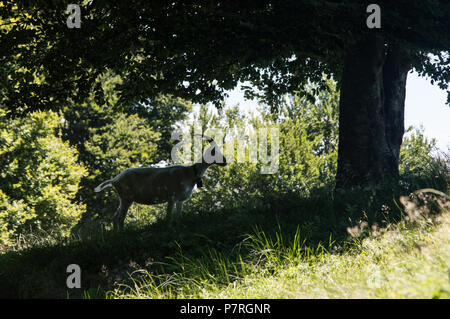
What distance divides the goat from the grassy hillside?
2.31 ft

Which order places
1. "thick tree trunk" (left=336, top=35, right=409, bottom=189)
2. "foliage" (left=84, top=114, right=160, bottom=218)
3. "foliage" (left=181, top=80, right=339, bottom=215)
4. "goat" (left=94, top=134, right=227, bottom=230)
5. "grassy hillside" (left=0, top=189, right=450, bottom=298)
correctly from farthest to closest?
1. "foliage" (left=84, top=114, right=160, bottom=218)
2. "foliage" (left=181, top=80, right=339, bottom=215)
3. "thick tree trunk" (left=336, top=35, right=409, bottom=189)
4. "goat" (left=94, top=134, right=227, bottom=230)
5. "grassy hillside" (left=0, top=189, right=450, bottom=298)

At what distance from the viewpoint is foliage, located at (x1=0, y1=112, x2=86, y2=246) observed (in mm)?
19234

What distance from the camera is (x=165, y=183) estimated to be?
33.8 ft

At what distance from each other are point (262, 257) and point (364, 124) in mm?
6712

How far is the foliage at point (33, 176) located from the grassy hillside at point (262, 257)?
11.5 m

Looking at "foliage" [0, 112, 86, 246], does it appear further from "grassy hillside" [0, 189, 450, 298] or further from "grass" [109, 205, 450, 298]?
"grass" [109, 205, 450, 298]

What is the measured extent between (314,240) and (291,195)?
286cm

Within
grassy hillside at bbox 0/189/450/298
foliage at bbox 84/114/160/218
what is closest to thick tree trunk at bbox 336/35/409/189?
grassy hillside at bbox 0/189/450/298

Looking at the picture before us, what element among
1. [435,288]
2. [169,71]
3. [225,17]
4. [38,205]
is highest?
[225,17]

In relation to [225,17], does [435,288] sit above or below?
below

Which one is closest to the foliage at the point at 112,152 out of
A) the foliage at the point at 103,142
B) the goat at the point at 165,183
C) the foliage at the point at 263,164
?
the foliage at the point at 103,142
